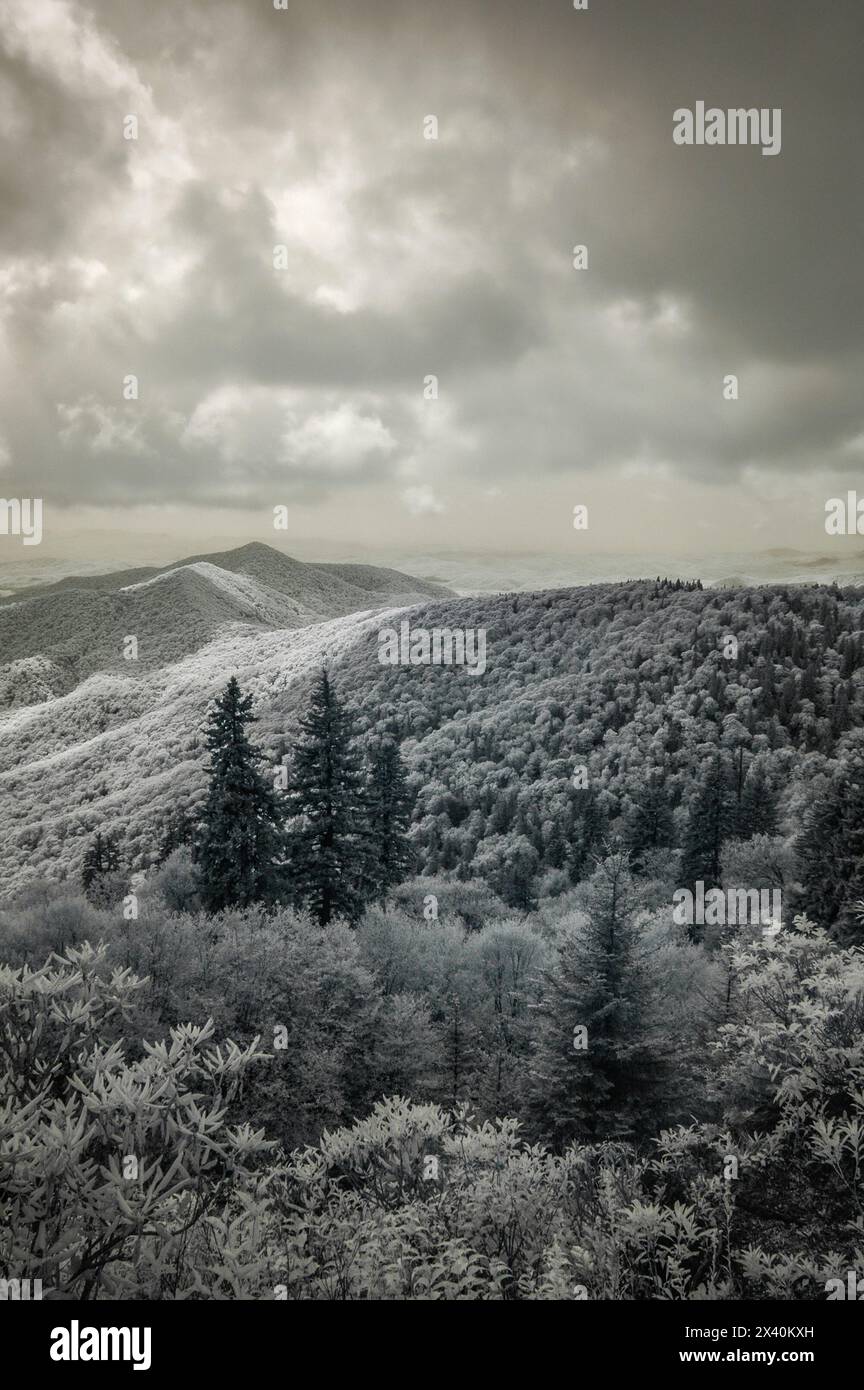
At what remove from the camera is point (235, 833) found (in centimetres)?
2345

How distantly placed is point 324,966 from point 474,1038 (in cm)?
597

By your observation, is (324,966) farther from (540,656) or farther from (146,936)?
(540,656)

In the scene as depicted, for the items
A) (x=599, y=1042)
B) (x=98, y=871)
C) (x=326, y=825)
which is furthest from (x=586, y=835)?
(x=599, y=1042)

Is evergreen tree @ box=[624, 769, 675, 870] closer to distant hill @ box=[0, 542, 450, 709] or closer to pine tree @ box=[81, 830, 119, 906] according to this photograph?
pine tree @ box=[81, 830, 119, 906]

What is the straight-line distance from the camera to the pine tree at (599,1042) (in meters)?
14.3

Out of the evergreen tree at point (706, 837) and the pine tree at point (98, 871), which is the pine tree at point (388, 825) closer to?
the pine tree at point (98, 871)

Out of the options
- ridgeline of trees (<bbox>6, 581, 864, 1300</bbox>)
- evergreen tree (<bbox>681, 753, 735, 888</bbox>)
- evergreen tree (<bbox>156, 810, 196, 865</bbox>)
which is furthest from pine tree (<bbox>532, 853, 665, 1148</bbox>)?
evergreen tree (<bbox>156, 810, 196, 865</bbox>)

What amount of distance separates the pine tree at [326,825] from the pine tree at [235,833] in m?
1.01

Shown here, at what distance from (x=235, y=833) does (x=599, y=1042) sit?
14538 mm

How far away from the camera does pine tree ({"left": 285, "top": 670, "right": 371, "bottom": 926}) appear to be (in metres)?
23.3

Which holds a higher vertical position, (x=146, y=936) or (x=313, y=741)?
(x=313, y=741)

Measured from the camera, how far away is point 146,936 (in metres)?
17.8

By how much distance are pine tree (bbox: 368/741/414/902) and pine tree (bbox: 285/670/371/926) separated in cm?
480
